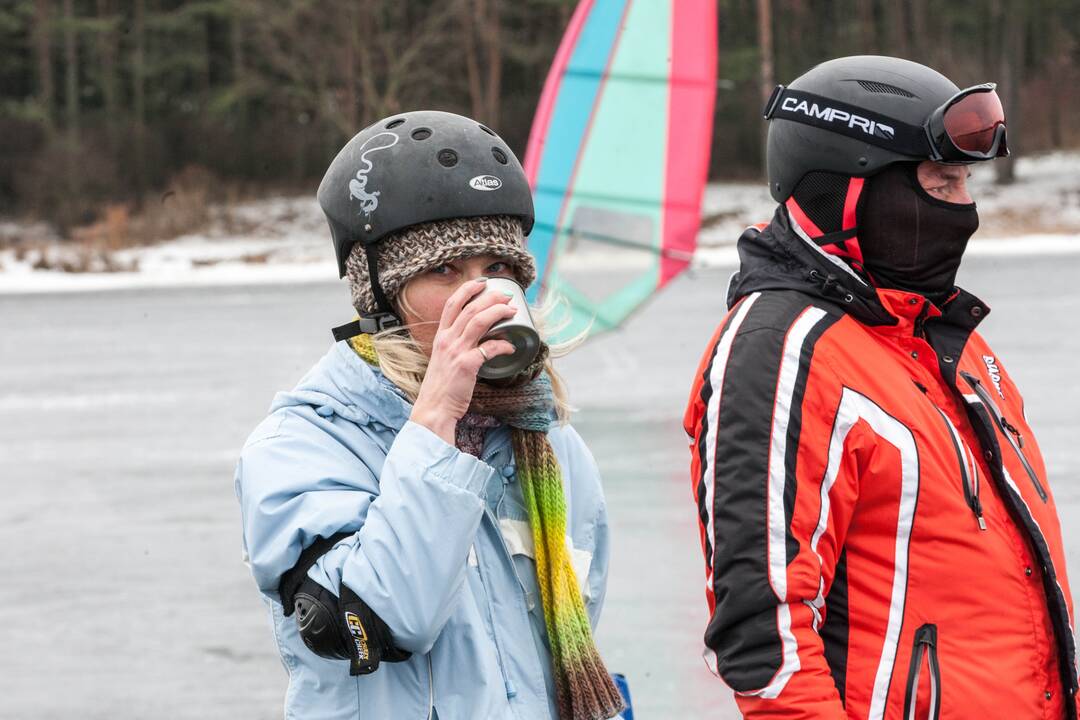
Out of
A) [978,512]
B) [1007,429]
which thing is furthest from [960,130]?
[978,512]

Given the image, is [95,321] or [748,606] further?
[95,321]

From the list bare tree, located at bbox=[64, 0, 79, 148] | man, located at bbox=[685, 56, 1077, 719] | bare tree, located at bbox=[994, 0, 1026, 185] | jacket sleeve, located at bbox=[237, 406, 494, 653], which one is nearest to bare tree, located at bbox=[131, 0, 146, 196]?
bare tree, located at bbox=[64, 0, 79, 148]

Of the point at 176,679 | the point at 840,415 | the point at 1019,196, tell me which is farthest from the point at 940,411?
the point at 1019,196

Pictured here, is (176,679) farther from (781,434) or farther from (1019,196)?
(1019,196)

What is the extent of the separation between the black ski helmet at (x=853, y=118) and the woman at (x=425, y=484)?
45 centimetres

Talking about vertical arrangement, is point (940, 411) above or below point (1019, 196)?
above

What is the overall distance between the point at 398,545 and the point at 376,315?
436 mm

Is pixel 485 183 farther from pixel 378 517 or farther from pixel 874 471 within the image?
pixel 874 471

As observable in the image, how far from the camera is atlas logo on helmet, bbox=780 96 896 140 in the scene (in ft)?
7.80

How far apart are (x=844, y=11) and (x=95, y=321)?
103ft

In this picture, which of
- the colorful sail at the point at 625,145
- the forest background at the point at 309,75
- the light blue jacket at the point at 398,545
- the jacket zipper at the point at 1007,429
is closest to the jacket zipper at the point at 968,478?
the jacket zipper at the point at 1007,429

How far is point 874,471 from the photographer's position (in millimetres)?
2201

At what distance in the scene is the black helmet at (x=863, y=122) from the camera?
2371mm

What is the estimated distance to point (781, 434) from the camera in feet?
7.22
